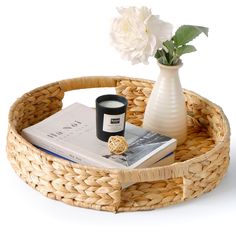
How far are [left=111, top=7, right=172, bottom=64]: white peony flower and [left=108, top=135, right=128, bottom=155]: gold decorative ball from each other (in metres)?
0.19

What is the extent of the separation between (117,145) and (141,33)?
0.86 feet

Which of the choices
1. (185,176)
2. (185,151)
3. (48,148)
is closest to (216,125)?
(185,151)

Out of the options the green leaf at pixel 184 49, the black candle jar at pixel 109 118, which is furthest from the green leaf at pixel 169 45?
the black candle jar at pixel 109 118

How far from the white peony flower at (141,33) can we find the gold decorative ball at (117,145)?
185 mm

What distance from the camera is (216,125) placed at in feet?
5.96

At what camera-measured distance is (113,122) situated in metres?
1.68

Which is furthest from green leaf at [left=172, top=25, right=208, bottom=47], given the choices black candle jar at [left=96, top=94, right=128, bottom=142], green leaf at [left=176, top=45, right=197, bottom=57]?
black candle jar at [left=96, top=94, right=128, bottom=142]

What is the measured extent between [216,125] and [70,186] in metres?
0.46

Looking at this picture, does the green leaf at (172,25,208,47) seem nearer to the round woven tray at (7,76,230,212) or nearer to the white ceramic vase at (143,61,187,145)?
the white ceramic vase at (143,61,187,145)

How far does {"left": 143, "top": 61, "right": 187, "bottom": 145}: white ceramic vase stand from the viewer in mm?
1764

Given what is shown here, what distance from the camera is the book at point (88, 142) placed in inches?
63.6

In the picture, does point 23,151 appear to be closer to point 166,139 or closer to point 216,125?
point 166,139

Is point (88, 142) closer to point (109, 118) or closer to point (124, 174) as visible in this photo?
point (109, 118)

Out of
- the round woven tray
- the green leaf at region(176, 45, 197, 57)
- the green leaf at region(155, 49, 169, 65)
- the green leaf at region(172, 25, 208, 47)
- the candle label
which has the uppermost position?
the green leaf at region(172, 25, 208, 47)
